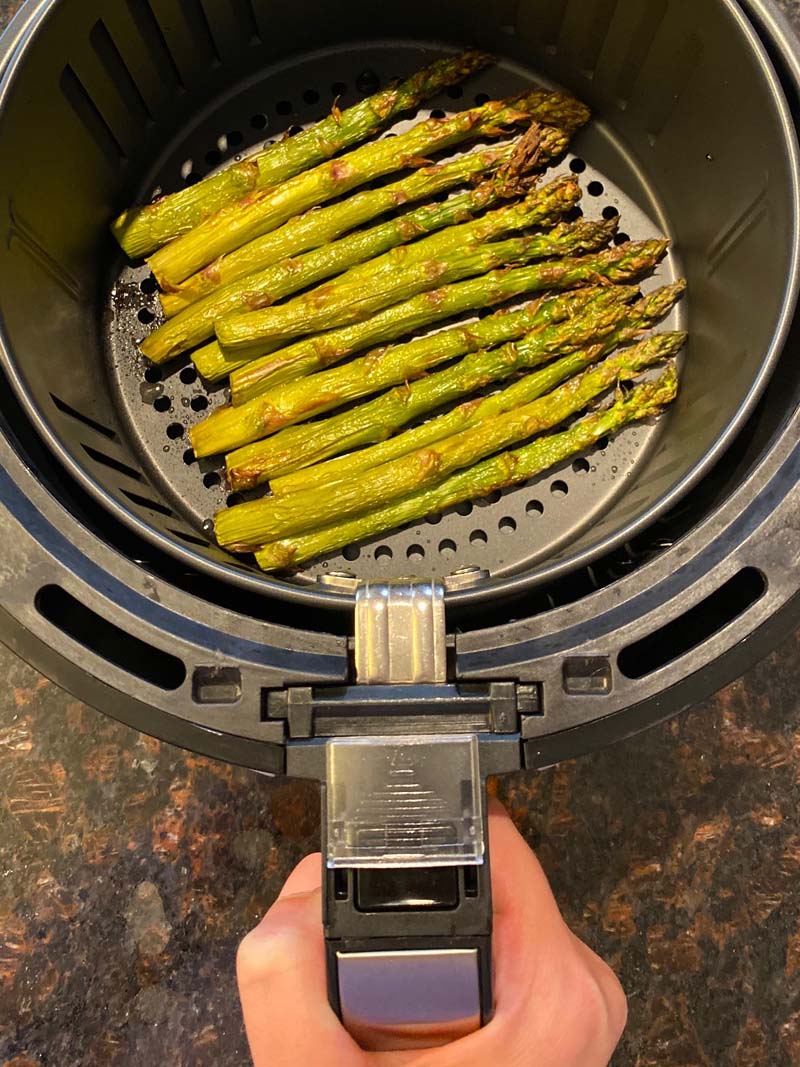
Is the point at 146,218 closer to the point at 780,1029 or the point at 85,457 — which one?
the point at 85,457

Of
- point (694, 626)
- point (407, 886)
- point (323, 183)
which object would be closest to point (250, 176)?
point (323, 183)

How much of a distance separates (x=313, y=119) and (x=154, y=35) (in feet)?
0.88

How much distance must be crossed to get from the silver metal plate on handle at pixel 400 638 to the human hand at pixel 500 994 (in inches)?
10.1

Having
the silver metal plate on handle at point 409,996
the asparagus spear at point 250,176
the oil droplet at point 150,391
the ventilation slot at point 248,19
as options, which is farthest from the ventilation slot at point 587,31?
the silver metal plate on handle at point 409,996

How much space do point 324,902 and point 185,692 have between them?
0.74 ft

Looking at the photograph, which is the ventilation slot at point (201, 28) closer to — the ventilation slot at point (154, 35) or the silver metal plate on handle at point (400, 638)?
the ventilation slot at point (154, 35)

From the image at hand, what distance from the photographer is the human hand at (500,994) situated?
71cm

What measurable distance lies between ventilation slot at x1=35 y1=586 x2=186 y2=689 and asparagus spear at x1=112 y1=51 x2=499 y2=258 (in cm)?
68

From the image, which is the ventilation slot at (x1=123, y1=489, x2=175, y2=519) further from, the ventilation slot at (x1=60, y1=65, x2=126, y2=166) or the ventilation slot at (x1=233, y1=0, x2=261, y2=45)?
the ventilation slot at (x1=233, y1=0, x2=261, y2=45)

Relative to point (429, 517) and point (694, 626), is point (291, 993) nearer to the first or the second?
point (694, 626)

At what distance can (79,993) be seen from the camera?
1.12 metres

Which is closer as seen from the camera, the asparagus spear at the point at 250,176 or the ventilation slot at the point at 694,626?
the ventilation slot at the point at 694,626

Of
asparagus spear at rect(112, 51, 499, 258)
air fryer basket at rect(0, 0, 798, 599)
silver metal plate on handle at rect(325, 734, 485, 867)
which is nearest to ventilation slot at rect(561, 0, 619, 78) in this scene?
air fryer basket at rect(0, 0, 798, 599)

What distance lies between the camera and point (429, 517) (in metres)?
1.19
